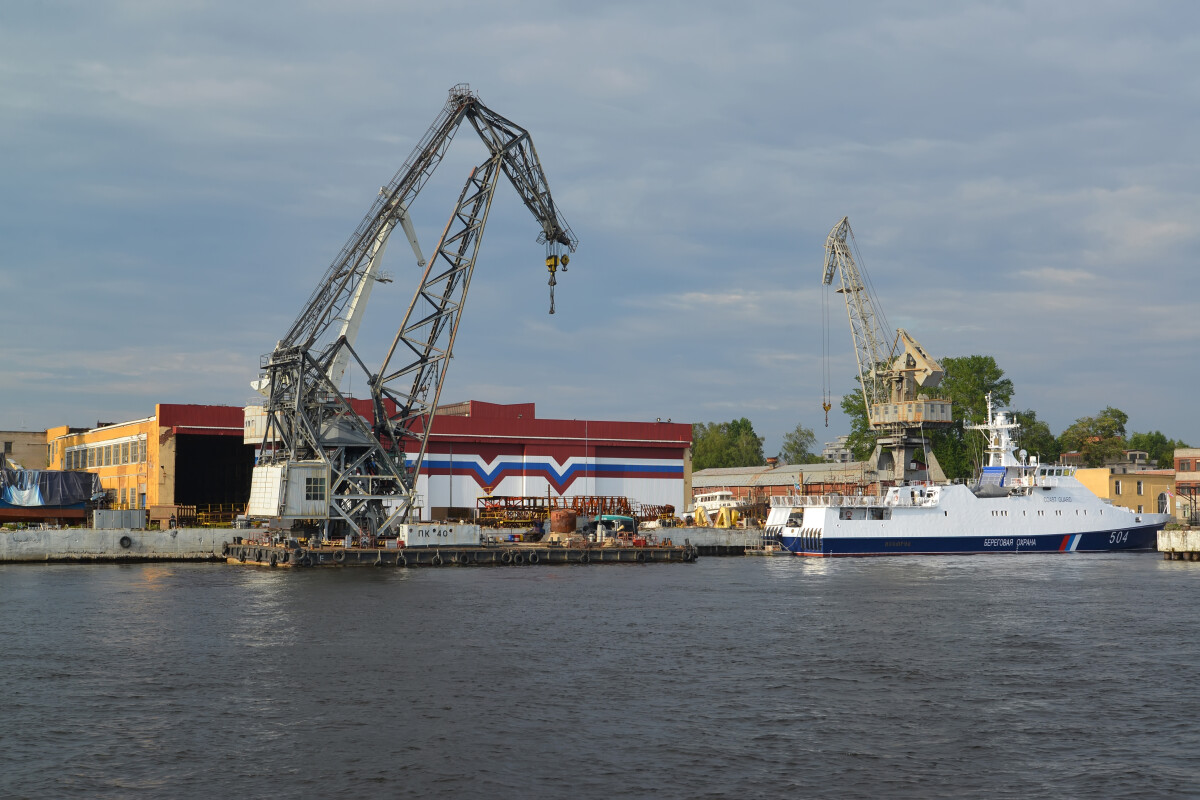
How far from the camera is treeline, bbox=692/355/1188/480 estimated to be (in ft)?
380

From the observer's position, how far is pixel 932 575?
6347cm

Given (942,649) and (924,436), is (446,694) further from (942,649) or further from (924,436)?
(924,436)

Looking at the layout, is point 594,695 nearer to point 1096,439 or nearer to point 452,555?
point 452,555

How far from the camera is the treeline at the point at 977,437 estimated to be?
115875mm

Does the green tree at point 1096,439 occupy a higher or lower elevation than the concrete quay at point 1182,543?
higher

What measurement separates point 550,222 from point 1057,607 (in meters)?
40.3

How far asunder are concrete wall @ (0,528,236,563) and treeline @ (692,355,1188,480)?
62.2m

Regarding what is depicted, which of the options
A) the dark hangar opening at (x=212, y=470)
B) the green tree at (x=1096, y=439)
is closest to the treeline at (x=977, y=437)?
the green tree at (x=1096, y=439)

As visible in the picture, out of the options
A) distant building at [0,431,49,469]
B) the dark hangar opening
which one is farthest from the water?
distant building at [0,431,49,469]

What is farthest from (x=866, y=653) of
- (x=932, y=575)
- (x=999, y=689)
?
(x=932, y=575)

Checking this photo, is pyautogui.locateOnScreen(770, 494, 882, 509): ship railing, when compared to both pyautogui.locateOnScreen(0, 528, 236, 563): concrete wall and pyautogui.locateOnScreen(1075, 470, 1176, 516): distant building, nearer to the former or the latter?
pyautogui.locateOnScreen(1075, 470, 1176, 516): distant building

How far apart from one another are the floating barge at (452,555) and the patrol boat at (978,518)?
1091cm

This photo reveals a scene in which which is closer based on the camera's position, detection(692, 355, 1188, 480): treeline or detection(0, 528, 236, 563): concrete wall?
detection(0, 528, 236, 563): concrete wall

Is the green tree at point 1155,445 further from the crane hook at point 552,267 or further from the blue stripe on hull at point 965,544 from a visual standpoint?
the crane hook at point 552,267
